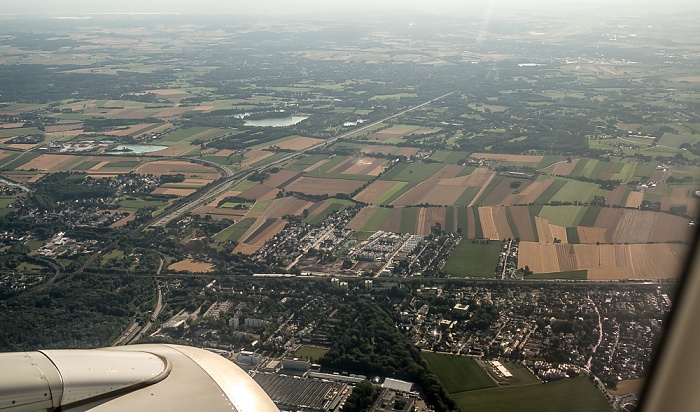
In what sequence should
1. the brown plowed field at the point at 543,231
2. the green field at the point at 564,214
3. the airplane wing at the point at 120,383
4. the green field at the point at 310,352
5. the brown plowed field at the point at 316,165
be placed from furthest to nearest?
the brown plowed field at the point at 316,165 < the green field at the point at 564,214 < the brown plowed field at the point at 543,231 < the green field at the point at 310,352 < the airplane wing at the point at 120,383

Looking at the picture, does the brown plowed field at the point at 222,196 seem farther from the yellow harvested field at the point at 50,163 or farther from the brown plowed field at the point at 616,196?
the brown plowed field at the point at 616,196

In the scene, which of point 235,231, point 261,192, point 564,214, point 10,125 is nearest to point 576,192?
point 564,214

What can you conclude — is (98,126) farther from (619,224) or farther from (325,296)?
(619,224)

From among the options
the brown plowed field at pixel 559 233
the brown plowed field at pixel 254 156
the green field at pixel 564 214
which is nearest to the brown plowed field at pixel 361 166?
the brown plowed field at pixel 254 156

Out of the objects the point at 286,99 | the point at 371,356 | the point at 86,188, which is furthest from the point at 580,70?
the point at 371,356

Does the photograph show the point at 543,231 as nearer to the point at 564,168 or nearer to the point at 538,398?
the point at 564,168

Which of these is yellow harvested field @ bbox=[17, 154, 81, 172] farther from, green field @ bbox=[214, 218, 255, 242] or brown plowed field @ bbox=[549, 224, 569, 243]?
brown plowed field @ bbox=[549, 224, 569, 243]

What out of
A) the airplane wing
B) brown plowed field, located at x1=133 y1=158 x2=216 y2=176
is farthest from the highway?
the airplane wing
